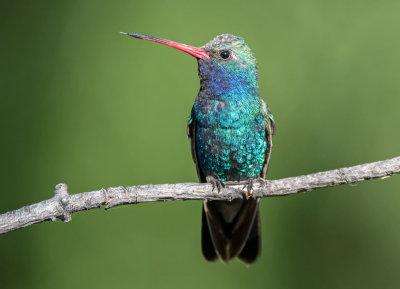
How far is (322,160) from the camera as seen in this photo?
4.58 m

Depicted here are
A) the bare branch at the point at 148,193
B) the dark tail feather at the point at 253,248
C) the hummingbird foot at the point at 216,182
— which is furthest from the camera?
the dark tail feather at the point at 253,248

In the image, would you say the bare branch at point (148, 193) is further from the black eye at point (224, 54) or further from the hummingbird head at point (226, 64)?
the black eye at point (224, 54)

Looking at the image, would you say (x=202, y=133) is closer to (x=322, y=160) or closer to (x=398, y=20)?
(x=322, y=160)

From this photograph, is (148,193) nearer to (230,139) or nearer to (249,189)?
(249,189)

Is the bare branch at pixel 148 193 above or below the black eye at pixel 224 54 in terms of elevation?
below

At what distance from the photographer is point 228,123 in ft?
13.5

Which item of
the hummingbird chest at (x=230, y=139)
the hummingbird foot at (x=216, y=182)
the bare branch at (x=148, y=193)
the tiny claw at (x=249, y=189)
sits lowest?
the bare branch at (x=148, y=193)

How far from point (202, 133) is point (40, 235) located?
1.47 m

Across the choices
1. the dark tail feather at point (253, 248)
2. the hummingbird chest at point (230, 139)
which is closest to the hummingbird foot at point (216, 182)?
the hummingbird chest at point (230, 139)

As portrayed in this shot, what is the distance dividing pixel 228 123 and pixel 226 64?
0.41 m

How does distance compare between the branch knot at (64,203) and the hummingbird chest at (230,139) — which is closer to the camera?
the branch knot at (64,203)

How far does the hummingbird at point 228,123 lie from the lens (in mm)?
4090

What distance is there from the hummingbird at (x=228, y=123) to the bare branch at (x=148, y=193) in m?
0.51

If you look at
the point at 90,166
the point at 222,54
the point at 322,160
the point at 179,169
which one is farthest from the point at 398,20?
the point at 90,166
